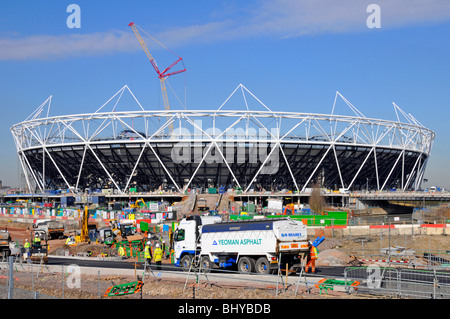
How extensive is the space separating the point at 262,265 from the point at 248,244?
1.06 meters

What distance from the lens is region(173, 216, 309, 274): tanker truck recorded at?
2044 centimetres

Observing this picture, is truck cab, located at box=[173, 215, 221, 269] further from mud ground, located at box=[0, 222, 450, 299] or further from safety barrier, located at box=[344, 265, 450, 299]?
safety barrier, located at box=[344, 265, 450, 299]

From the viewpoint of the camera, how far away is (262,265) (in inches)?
819

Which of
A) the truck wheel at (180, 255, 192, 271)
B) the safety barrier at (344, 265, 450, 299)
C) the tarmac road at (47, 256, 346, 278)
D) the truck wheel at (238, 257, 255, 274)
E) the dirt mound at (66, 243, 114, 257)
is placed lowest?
the dirt mound at (66, 243, 114, 257)

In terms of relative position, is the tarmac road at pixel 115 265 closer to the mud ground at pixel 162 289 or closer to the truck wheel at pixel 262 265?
the truck wheel at pixel 262 265

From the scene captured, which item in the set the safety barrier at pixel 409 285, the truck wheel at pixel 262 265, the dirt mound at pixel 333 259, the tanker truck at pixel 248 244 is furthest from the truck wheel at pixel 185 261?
the safety barrier at pixel 409 285

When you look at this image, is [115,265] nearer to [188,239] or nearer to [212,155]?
[188,239]

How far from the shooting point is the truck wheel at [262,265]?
20531 millimetres

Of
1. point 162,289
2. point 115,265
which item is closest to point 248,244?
point 162,289

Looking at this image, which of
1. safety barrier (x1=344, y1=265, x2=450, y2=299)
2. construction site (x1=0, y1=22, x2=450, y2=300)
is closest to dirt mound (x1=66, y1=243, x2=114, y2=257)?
construction site (x1=0, y1=22, x2=450, y2=300)

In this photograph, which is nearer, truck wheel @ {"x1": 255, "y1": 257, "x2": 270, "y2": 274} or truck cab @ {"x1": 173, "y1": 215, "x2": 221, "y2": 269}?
truck wheel @ {"x1": 255, "y1": 257, "x2": 270, "y2": 274}

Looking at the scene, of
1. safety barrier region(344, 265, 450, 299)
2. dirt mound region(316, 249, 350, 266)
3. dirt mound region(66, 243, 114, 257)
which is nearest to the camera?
safety barrier region(344, 265, 450, 299)
